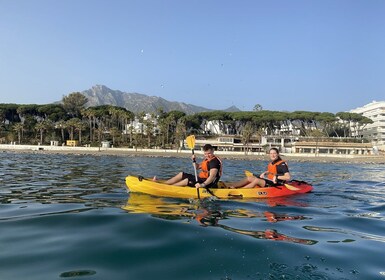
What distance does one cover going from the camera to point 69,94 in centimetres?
14000

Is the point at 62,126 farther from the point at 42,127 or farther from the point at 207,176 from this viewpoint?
the point at 207,176

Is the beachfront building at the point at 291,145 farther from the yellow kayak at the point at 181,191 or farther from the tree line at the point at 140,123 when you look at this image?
the yellow kayak at the point at 181,191

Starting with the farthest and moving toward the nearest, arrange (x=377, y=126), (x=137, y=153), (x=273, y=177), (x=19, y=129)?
1. (x=377, y=126)
2. (x=19, y=129)
3. (x=137, y=153)
4. (x=273, y=177)

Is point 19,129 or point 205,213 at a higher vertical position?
point 19,129

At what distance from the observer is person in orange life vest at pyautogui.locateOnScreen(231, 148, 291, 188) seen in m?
13.6

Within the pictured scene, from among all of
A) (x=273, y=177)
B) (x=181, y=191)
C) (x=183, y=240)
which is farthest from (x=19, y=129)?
(x=183, y=240)

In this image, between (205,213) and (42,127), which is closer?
(205,213)

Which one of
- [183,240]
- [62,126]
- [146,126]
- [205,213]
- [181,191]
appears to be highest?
[146,126]

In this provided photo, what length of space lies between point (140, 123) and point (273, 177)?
11002 cm

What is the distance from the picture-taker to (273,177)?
14422 mm

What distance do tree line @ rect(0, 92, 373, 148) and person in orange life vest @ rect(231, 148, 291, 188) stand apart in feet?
302

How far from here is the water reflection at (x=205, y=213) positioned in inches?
295

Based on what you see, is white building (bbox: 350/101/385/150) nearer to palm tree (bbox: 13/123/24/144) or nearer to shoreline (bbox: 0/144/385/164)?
shoreline (bbox: 0/144/385/164)

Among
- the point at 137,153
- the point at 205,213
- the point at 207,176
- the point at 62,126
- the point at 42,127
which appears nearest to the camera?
the point at 205,213
